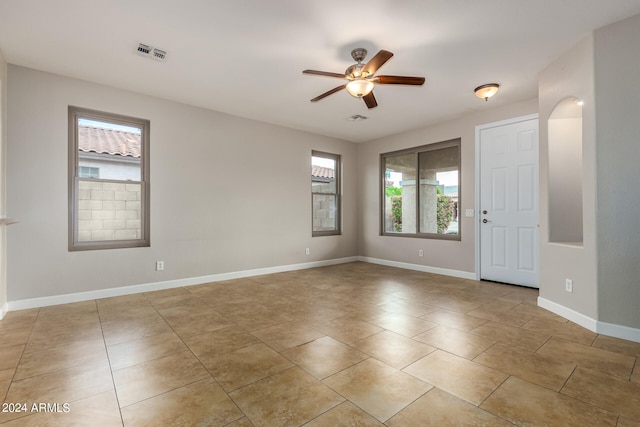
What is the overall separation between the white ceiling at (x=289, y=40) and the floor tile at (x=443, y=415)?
2.75m

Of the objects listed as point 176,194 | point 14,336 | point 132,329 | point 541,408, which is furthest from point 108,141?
point 541,408

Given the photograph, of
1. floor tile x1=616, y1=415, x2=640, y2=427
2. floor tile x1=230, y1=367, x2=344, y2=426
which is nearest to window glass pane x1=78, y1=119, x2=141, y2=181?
floor tile x1=230, y1=367, x2=344, y2=426

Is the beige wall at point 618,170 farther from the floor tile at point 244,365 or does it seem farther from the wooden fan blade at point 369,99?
the floor tile at point 244,365

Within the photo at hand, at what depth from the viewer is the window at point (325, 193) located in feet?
20.3

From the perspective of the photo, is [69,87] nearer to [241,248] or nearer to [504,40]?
[241,248]

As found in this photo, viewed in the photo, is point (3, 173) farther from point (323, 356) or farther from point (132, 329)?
point (323, 356)

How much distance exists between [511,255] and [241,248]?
13.8 ft

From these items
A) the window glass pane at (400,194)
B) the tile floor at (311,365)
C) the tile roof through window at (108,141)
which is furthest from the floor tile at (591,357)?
the tile roof through window at (108,141)

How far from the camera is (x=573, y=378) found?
6.34 ft

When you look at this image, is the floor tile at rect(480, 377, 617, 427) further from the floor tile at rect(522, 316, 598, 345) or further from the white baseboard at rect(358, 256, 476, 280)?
the white baseboard at rect(358, 256, 476, 280)

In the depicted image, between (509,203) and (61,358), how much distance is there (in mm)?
5372

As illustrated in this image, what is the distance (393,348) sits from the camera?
2375mm

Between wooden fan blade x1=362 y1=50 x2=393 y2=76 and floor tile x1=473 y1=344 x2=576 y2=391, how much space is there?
2472 millimetres

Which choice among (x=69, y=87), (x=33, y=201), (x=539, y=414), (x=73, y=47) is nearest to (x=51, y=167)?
(x=33, y=201)
